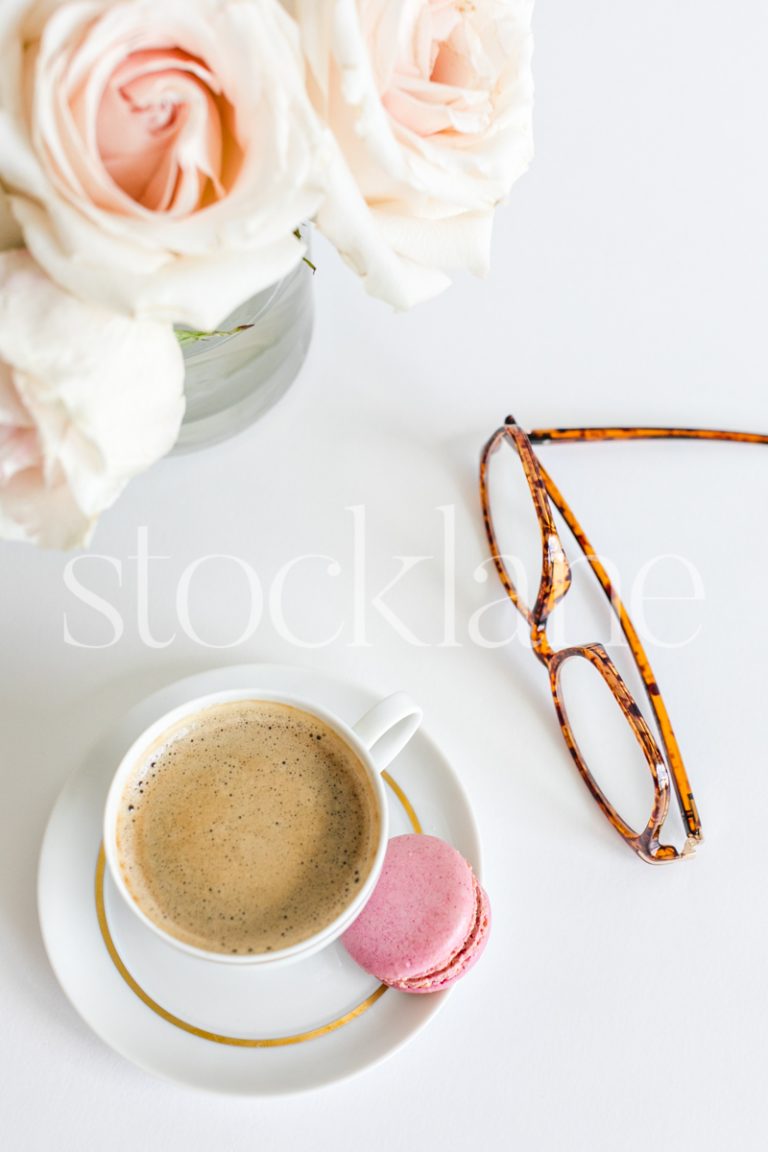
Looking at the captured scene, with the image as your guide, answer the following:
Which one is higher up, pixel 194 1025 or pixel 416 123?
pixel 416 123

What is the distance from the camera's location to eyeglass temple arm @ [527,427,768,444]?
72cm

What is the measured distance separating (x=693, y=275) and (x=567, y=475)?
20cm

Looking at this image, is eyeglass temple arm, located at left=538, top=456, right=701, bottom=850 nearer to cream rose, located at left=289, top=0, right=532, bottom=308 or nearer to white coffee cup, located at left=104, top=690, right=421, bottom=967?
white coffee cup, located at left=104, top=690, right=421, bottom=967

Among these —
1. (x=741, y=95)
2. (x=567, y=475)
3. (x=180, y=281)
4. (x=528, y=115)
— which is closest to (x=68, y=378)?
(x=180, y=281)

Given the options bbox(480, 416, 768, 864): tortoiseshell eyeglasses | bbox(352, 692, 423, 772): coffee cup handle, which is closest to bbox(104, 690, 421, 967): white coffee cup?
bbox(352, 692, 423, 772): coffee cup handle

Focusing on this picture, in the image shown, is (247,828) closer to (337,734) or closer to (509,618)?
(337,734)

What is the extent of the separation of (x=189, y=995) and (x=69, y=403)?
0.35 metres

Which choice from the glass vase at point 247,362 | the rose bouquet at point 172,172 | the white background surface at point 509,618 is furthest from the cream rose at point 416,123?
the white background surface at point 509,618

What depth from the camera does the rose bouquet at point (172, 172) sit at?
328 mm

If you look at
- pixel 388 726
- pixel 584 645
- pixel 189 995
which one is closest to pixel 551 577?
pixel 584 645

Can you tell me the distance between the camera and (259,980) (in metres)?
0.58

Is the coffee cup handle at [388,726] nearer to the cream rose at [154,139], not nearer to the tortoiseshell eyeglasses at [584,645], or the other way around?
the tortoiseshell eyeglasses at [584,645]

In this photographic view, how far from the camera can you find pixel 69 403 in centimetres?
35

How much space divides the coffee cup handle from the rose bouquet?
0.23m
